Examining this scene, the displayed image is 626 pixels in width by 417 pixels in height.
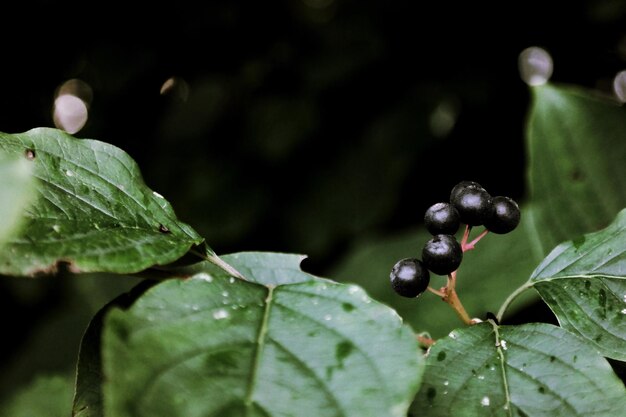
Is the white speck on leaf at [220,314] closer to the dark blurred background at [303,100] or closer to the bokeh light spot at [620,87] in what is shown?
the dark blurred background at [303,100]

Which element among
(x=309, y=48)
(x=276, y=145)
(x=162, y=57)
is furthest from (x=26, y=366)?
(x=309, y=48)

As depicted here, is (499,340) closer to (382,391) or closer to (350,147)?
(382,391)

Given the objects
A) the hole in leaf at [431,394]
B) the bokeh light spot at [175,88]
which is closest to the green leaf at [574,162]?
the hole in leaf at [431,394]

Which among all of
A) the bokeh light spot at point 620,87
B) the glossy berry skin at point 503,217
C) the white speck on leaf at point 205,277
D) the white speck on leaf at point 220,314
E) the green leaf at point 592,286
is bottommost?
the white speck on leaf at point 220,314

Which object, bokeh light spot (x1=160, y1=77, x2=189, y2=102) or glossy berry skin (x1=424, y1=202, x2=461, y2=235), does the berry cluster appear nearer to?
glossy berry skin (x1=424, y1=202, x2=461, y2=235)

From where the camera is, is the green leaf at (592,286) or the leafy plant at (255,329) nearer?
the leafy plant at (255,329)

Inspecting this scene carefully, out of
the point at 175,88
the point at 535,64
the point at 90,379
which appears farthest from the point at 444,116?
the point at 90,379
